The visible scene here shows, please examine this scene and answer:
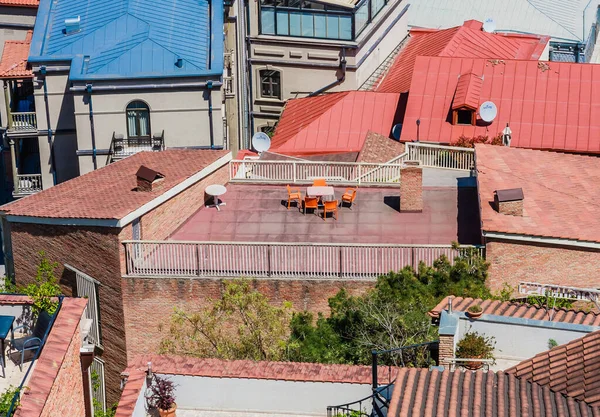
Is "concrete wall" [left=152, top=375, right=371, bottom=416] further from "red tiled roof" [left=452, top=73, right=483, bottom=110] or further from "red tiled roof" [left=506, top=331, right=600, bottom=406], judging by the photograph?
"red tiled roof" [left=452, top=73, right=483, bottom=110]

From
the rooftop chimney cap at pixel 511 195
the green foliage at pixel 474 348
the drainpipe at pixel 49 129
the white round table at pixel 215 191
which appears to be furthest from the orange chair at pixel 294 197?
the drainpipe at pixel 49 129

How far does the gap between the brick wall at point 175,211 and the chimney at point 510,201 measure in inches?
386

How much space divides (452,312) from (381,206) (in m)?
11.6

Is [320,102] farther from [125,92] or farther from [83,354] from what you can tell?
[83,354]

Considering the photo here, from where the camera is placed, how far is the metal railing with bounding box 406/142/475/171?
44.2 m

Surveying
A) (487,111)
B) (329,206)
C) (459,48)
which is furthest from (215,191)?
(459,48)

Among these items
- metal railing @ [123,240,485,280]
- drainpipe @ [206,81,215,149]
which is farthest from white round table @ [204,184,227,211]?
drainpipe @ [206,81,215,149]

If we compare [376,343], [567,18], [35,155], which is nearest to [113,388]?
[376,343]

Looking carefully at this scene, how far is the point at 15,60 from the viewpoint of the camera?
184 ft

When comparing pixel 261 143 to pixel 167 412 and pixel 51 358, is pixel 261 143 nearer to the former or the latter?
pixel 167 412

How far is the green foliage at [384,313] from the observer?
3378 cm

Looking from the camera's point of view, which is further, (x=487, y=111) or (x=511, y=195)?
(x=487, y=111)

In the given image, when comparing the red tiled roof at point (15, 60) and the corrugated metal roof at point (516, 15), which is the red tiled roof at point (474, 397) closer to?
the red tiled roof at point (15, 60)

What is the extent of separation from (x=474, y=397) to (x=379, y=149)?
988 inches
